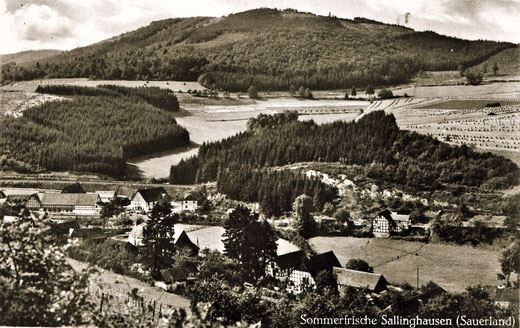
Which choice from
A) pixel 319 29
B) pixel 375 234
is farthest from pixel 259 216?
pixel 319 29

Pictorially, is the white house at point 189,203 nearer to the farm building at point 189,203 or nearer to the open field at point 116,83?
the farm building at point 189,203

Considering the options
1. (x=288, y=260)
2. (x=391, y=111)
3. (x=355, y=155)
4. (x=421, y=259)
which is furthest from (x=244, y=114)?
(x=421, y=259)

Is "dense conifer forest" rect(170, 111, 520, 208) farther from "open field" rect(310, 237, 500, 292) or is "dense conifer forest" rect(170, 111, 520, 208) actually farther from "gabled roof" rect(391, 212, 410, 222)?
"open field" rect(310, 237, 500, 292)

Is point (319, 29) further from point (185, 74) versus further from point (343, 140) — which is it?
point (343, 140)

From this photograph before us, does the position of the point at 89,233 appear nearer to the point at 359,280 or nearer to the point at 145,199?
the point at 145,199

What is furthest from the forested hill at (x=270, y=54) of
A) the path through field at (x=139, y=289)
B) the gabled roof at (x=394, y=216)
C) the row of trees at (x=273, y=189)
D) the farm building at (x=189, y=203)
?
the path through field at (x=139, y=289)
